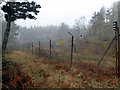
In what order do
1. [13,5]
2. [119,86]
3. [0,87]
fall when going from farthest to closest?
[13,5] → [119,86] → [0,87]

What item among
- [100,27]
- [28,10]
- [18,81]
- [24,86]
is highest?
[100,27]

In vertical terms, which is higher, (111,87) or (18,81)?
(18,81)

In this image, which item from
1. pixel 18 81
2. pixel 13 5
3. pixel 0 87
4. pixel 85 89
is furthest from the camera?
pixel 13 5

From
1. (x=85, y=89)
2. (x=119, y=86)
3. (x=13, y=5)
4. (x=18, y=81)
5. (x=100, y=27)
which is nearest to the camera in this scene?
(x=18, y=81)

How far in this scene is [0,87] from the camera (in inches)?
150

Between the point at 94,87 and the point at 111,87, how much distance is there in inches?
39.3

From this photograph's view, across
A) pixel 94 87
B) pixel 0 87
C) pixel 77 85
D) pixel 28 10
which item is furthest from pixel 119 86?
pixel 28 10

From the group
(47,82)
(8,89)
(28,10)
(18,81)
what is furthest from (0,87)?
(28,10)

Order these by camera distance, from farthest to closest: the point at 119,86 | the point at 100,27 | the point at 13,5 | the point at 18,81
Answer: the point at 100,27 → the point at 13,5 → the point at 119,86 → the point at 18,81

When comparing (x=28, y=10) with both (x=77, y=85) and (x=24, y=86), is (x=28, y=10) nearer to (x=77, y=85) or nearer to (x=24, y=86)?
(x=24, y=86)

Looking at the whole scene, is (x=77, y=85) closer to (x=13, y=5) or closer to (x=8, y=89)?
(x=8, y=89)

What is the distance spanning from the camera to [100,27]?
3553cm

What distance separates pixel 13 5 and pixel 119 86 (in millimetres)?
10759

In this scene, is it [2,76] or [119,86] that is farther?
[119,86]
